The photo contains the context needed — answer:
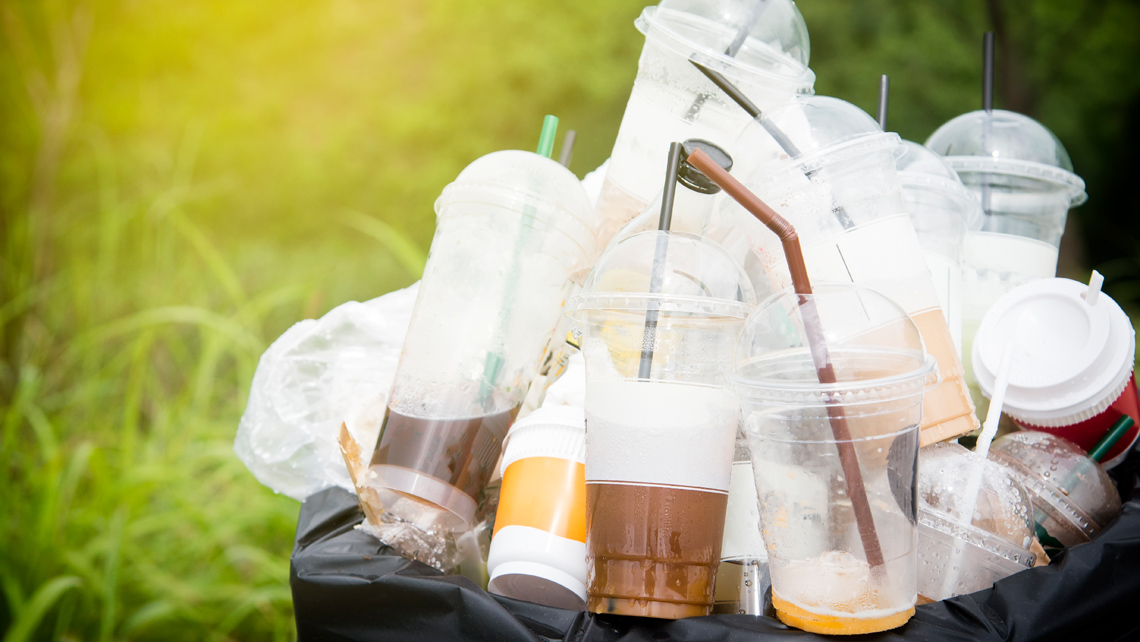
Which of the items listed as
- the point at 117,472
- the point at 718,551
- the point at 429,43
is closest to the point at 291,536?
the point at 117,472

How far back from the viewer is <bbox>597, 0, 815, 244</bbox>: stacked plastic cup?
0.99 meters

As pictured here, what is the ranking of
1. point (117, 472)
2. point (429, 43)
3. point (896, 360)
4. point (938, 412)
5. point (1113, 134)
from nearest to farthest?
point (896, 360) → point (938, 412) → point (117, 472) → point (1113, 134) → point (429, 43)

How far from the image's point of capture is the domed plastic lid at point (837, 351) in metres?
0.67

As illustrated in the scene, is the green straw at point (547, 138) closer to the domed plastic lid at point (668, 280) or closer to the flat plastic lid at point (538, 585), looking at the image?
the domed plastic lid at point (668, 280)

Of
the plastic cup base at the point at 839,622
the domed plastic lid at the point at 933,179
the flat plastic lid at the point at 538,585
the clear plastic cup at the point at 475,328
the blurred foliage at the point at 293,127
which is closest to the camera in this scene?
the plastic cup base at the point at 839,622

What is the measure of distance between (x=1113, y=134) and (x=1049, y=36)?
1.51 ft

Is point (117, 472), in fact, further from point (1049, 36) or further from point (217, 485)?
point (1049, 36)

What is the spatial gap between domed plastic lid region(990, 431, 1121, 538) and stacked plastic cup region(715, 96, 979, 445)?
16cm

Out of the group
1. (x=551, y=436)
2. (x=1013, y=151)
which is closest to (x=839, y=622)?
(x=551, y=436)

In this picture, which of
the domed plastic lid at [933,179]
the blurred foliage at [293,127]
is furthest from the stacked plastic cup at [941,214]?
the blurred foliage at [293,127]

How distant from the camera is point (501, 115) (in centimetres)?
300

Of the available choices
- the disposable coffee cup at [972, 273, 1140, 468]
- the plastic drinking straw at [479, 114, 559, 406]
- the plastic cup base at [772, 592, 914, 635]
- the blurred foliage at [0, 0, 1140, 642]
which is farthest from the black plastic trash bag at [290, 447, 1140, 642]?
the blurred foliage at [0, 0, 1140, 642]

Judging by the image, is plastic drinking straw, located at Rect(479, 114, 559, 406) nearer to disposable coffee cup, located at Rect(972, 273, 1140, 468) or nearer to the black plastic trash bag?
the black plastic trash bag

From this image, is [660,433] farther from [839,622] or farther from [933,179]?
[933,179]
